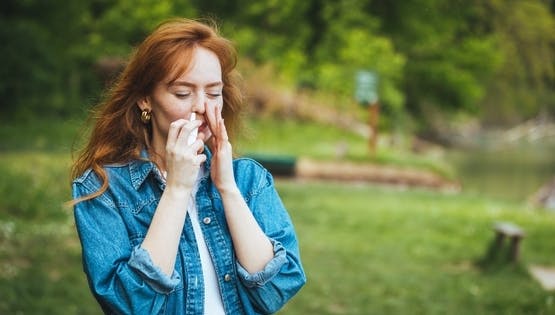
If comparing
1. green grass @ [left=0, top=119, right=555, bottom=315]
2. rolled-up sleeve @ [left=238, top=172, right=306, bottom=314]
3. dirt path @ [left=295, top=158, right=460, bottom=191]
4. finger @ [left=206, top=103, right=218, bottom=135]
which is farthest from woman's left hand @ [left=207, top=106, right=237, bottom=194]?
dirt path @ [left=295, top=158, right=460, bottom=191]

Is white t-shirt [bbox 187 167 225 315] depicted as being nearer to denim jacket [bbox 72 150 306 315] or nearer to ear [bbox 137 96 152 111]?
denim jacket [bbox 72 150 306 315]

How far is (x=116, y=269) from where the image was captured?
82.3 inches

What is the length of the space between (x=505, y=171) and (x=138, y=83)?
28438 mm

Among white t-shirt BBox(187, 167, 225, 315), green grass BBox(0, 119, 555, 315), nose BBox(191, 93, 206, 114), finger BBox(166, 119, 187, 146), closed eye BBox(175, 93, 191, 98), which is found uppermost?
closed eye BBox(175, 93, 191, 98)

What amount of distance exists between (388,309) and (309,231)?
4420mm

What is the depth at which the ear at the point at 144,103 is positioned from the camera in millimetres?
2311

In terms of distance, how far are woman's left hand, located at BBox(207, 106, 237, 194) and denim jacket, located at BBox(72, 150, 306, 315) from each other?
0.24ft

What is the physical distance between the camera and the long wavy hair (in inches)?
87.1

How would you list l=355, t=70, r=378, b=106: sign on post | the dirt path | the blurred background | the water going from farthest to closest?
the water < the dirt path < l=355, t=70, r=378, b=106: sign on post < the blurred background

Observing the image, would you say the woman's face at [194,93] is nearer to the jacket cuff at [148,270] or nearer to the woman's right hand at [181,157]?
the woman's right hand at [181,157]

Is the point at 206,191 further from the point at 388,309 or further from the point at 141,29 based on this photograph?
the point at 141,29

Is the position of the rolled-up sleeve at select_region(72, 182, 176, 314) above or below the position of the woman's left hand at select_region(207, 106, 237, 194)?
below

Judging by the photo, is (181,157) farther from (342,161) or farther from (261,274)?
(342,161)

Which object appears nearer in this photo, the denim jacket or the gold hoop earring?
the denim jacket
